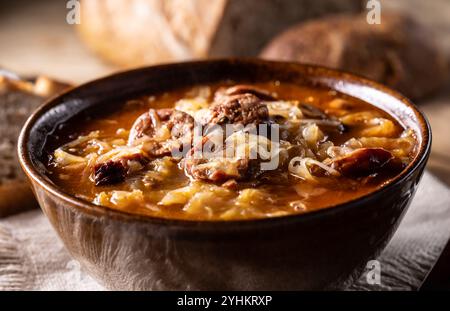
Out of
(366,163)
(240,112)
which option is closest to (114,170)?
(240,112)

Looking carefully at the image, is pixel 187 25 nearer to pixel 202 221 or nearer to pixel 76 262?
pixel 76 262

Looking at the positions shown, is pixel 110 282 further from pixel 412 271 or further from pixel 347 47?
pixel 347 47

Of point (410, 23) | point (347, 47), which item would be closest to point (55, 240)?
point (347, 47)

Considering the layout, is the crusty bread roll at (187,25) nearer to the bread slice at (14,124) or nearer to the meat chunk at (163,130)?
the bread slice at (14,124)

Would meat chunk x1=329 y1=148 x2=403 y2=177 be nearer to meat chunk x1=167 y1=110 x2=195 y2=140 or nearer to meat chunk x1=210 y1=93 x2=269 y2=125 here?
meat chunk x1=210 y1=93 x2=269 y2=125

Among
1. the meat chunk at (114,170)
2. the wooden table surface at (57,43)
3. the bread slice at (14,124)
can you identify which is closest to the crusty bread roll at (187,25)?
the wooden table surface at (57,43)

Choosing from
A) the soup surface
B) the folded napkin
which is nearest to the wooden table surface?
the folded napkin

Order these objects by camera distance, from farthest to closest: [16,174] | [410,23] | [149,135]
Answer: [410,23] < [16,174] < [149,135]
